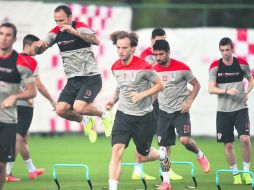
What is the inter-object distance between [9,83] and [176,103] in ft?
13.0

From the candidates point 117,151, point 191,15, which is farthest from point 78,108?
point 191,15

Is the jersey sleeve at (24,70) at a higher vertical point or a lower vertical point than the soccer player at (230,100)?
higher

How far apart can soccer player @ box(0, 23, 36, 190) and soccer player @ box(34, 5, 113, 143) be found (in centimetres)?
272

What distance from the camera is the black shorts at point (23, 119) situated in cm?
1572

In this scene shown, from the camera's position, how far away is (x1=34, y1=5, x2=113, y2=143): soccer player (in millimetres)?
14977

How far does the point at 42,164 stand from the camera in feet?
62.0

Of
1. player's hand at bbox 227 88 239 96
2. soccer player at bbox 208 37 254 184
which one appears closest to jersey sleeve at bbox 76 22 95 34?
soccer player at bbox 208 37 254 184

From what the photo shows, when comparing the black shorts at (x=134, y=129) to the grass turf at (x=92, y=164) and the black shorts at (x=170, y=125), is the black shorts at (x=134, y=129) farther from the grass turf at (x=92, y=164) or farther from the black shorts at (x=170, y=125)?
the black shorts at (x=170, y=125)

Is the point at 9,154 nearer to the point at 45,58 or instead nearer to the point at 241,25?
the point at 45,58

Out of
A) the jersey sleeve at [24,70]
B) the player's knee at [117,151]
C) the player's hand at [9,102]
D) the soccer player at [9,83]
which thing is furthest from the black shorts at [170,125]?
the player's hand at [9,102]

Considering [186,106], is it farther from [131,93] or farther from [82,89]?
[131,93]

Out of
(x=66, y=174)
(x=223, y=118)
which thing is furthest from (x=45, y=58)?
(x=223, y=118)

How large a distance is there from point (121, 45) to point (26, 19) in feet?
37.4

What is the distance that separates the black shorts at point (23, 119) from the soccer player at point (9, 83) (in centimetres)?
337
